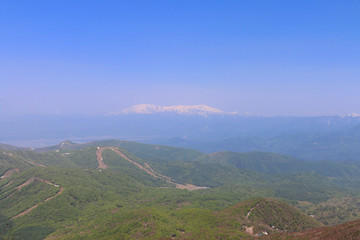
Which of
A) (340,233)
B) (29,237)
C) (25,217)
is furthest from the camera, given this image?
(25,217)

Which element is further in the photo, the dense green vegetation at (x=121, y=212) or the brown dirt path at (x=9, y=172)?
the brown dirt path at (x=9, y=172)

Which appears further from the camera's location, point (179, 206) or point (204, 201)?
point (204, 201)

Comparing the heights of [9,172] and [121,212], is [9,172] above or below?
above

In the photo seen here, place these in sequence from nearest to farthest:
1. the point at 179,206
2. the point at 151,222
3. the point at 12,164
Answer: the point at 151,222, the point at 179,206, the point at 12,164

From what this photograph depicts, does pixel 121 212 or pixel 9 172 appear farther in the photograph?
pixel 9 172

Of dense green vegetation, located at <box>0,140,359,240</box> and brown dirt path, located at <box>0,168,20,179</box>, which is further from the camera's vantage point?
brown dirt path, located at <box>0,168,20,179</box>

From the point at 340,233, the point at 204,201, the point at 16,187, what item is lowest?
the point at 204,201

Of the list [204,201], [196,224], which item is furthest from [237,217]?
[204,201]

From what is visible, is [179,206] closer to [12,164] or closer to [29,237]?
[29,237]

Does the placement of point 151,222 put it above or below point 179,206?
above
